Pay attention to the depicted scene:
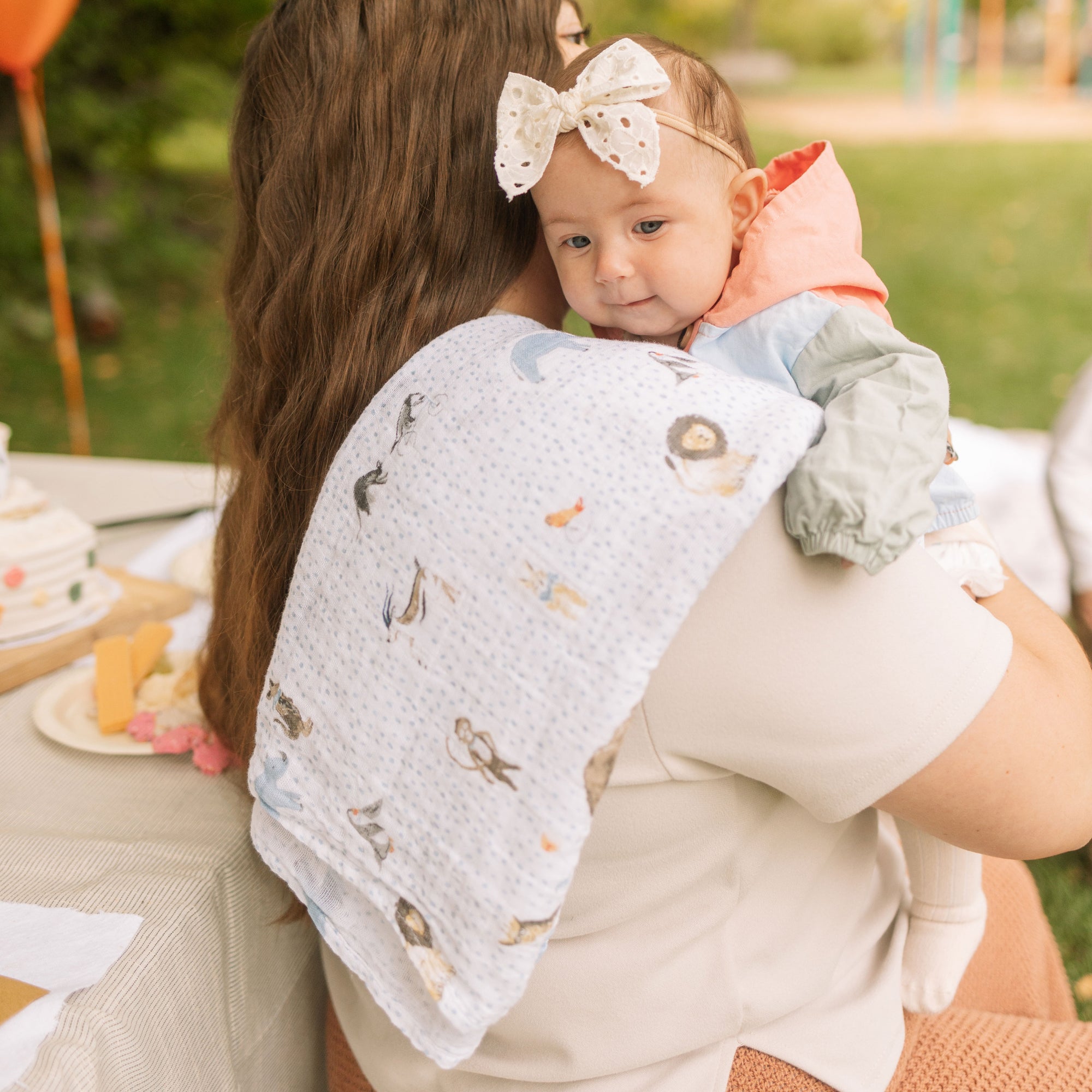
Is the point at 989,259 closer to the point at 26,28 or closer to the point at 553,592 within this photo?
the point at 26,28

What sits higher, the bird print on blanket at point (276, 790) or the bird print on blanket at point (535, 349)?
the bird print on blanket at point (535, 349)

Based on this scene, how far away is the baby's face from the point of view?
119 cm

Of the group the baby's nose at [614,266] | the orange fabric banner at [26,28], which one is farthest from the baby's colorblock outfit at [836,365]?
the orange fabric banner at [26,28]

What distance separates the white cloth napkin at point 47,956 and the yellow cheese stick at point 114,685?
34 cm

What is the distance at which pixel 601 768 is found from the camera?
2.75 feet

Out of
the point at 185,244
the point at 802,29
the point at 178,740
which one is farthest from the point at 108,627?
the point at 802,29

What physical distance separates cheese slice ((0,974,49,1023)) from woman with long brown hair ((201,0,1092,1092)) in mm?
243

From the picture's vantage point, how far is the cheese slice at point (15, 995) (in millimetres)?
985

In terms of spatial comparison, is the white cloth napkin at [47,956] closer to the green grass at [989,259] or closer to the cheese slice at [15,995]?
the cheese slice at [15,995]

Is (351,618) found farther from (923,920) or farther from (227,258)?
(923,920)

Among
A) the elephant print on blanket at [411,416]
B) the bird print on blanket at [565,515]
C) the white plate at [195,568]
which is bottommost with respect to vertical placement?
the white plate at [195,568]

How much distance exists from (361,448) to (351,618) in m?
0.17

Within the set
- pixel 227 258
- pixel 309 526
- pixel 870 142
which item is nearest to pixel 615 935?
pixel 309 526

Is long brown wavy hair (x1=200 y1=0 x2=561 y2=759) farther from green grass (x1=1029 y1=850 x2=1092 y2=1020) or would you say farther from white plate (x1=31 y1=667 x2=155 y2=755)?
green grass (x1=1029 y1=850 x2=1092 y2=1020)
